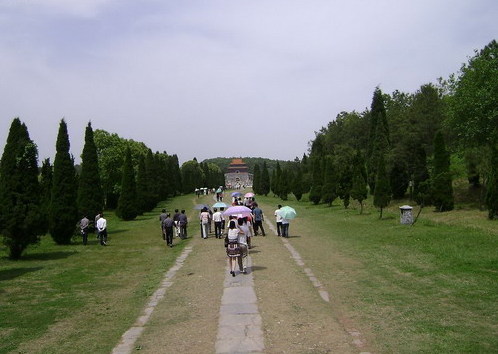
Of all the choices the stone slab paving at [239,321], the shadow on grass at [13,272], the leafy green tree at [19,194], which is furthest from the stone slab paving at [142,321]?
the leafy green tree at [19,194]

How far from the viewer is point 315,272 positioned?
1294cm

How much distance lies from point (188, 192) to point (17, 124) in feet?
210

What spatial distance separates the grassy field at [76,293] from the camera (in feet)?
25.7

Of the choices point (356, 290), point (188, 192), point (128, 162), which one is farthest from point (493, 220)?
point (188, 192)

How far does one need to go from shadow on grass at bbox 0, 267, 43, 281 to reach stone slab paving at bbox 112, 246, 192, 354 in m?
4.42

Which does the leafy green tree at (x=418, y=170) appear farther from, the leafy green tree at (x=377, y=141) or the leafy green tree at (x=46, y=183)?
the leafy green tree at (x=46, y=183)

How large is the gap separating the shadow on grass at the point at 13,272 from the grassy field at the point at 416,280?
28.4 feet

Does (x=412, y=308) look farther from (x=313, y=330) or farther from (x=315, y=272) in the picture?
(x=315, y=272)

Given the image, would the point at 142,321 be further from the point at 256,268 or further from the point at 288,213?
the point at 288,213

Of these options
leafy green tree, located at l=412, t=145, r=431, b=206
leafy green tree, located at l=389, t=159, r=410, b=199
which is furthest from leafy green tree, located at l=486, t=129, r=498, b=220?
leafy green tree, located at l=389, t=159, r=410, b=199

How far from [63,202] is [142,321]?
14490 mm

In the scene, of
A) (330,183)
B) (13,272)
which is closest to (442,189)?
(330,183)

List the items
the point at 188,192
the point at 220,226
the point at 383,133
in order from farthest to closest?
the point at 188,192 → the point at 383,133 → the point at 220,226

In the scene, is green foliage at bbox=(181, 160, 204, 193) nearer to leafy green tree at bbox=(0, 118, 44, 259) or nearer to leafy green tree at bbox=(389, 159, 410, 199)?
leafy green tree at bbox=(389, 159, 410, 199)
